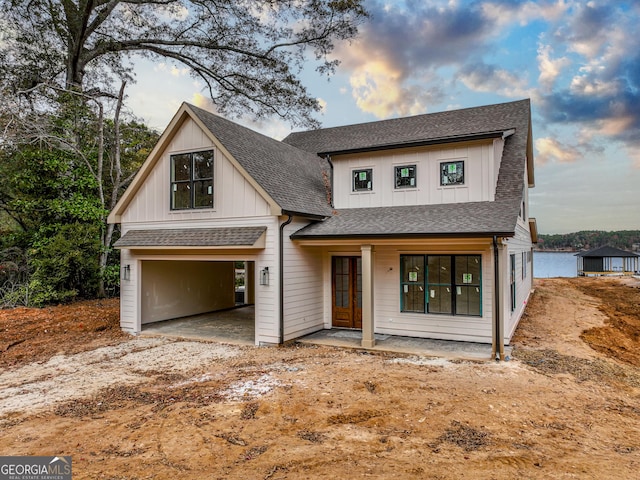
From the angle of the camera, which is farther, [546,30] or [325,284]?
[546,30]

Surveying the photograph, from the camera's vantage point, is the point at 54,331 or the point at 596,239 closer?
the point at 54,331

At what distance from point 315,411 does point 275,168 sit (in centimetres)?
702

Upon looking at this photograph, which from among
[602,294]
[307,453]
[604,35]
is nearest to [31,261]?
[307,453]

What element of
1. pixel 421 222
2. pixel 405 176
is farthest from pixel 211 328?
pixel 405 176

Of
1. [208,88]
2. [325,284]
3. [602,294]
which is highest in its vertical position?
[208,88]

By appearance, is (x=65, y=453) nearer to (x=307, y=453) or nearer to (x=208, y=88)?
(x=307, y=453)

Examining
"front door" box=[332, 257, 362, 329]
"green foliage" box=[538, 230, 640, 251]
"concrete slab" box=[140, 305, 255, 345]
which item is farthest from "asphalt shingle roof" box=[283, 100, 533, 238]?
"green foliage" box=[538, 230, 640, 251]

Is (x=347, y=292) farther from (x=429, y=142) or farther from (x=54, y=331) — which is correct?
(x=54, y=331)

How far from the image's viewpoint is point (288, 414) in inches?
202

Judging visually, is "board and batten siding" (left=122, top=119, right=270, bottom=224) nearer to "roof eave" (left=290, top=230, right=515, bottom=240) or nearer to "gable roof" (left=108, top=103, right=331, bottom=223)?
"gable roof" (left=108, top=103, right=331, bottom=223)

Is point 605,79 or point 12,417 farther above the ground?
point 605,79

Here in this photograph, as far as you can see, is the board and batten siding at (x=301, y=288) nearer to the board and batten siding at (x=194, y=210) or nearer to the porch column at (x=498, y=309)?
the board and batten siding at (x=194, y=210)

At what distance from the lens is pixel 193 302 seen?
13.1 meters

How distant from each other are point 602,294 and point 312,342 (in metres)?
18.5
